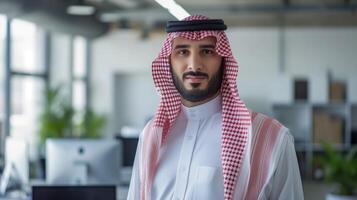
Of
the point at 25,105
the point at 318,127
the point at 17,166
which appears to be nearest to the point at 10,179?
the point at 17,166

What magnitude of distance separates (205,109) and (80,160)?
2.48 m

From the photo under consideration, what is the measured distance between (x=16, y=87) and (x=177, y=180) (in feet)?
22.5

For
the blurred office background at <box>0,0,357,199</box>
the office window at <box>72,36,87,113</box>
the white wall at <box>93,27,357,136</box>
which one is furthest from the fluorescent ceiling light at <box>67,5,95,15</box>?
the office window at <box>72,36,87,113</box>

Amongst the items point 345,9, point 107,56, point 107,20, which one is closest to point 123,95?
point 107,56

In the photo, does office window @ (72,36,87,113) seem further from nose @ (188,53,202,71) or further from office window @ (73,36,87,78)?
nose @ (188,53,202,71)

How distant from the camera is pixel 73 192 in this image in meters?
2.78

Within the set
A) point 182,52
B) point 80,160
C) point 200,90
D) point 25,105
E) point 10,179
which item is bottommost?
point 10,179

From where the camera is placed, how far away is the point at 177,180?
6.33 ft

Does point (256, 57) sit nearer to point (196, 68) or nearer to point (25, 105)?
point (25, 105)

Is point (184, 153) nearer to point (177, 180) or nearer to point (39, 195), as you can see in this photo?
point (177, 180)

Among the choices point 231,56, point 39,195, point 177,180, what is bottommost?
point 39,195

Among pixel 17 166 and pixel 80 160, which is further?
pixel 17 166

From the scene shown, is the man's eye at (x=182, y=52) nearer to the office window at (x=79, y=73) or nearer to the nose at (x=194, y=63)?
the nose at (x=194, y=63)

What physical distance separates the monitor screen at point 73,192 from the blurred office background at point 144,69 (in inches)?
164
